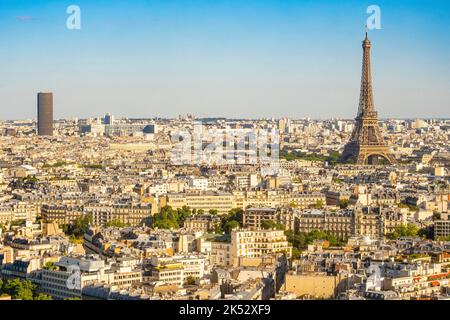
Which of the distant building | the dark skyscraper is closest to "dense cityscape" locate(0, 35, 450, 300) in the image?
the dark skyscraper

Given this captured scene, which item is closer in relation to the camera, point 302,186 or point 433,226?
point 433,226

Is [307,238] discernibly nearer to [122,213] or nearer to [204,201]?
[122,213]

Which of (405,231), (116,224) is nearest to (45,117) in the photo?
(116,224)

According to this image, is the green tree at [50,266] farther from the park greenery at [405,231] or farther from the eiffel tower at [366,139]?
the eiffel tower at [366,139]

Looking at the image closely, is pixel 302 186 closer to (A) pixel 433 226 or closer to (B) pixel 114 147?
(A) pixel 433 226

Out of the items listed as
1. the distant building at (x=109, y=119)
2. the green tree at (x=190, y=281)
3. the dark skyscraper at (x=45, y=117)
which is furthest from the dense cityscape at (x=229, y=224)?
the distant building at (x=109, y=119)

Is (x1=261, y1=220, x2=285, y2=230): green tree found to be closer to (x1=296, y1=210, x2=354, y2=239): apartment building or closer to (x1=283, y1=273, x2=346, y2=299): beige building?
(x1=296, y1=210, x2=354, y2=239): apartment building
